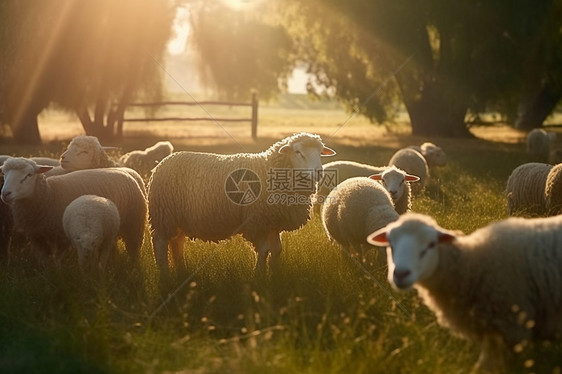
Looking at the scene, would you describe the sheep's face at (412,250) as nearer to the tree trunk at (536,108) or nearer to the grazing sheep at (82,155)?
the grazing sheep at (82,155)

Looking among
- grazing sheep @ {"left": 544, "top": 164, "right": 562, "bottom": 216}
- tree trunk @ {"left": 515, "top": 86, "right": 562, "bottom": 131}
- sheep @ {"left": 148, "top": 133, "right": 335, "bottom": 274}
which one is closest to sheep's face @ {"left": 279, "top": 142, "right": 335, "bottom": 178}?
sheep @ {"left": 148, "top": 133, "right": 335, "bottom": 274}

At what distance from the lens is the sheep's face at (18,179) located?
19.9 feet

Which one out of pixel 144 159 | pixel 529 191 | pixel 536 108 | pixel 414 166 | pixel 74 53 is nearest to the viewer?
pixel 529 191

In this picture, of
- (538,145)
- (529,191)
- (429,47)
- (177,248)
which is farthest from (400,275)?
(429,47)

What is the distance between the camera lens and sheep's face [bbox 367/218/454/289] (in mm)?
3676

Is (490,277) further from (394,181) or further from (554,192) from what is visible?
(554,192)

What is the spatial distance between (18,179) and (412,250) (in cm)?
400

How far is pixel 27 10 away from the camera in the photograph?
16672 mm

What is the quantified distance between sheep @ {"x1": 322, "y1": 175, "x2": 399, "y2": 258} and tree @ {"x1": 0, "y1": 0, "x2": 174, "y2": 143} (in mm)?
12563

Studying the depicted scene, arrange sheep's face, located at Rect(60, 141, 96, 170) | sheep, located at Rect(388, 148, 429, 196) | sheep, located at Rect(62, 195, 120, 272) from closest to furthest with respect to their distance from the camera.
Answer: sheep, located at Rect(62, 195, 120, 272), sheep's face, located at Rect(60, 141, 96, 170), sheep, located at Rect(388, 148, 429, 196)

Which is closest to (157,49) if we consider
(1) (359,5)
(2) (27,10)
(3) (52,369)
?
(2) (27,10)

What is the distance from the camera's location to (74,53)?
18078mm

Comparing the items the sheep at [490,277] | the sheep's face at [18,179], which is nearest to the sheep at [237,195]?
the sheep's face at [18,179]

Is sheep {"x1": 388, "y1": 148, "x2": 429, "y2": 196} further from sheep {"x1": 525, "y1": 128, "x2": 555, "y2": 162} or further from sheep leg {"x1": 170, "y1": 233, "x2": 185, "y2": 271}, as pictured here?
sheep {"x1": 525, "y1": 128, "x2": 555, "y2": 162}
